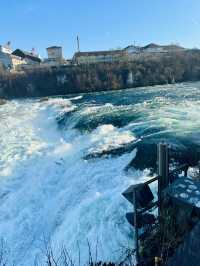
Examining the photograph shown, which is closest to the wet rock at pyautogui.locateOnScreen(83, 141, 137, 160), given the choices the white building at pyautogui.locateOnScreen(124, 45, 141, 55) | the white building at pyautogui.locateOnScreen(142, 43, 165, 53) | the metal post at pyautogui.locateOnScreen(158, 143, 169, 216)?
the metal post at pyautogui.locateOnScreen(158, 143, 169, 216)

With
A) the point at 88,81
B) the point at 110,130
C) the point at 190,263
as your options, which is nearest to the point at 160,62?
the point at 88,81

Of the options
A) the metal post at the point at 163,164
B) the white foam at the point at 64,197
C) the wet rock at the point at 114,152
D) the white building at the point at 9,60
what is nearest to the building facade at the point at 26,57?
the white building at the point at 9,60

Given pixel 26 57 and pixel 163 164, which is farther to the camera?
pixel 26 57

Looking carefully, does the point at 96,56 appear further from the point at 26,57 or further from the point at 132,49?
the point at 26,57

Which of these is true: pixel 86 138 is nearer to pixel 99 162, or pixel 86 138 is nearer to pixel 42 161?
pixel 42 161

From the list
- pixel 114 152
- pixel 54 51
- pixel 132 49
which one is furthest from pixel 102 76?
pixel 114 152
